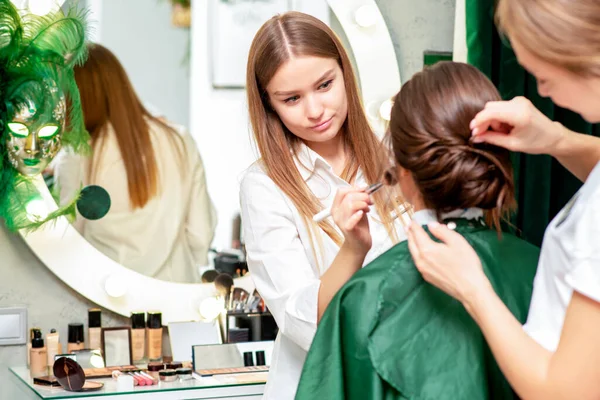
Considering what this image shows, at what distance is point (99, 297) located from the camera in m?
2.00

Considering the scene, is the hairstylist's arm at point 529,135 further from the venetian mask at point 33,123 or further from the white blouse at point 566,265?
the venetian mask at point 33,123

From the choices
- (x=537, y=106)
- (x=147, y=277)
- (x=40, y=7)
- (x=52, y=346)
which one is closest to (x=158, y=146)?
(x=147, y=277)

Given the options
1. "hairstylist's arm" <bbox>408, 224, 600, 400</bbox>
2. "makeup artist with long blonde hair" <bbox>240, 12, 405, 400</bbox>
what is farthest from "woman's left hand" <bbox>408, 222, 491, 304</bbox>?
"makeup artist with long blonde hair" <bbox>240, 12, 405, 400</bbox>

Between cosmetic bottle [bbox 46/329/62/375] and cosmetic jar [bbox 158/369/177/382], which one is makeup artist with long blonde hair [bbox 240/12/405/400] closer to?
cosmetic jar [bbox 158/369/177/382]

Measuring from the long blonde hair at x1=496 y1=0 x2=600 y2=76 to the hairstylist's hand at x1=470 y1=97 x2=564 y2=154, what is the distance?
0.11 m

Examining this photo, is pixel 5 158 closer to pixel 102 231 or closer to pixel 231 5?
pixel 102 231

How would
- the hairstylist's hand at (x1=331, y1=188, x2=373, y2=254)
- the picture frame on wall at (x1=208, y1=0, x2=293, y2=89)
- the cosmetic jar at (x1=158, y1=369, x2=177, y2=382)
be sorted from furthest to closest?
the picture frame on wall at (x1=208, y1=0, x2=293, y2=89) → the cosmetic jar at (x1=158, y1=369, x2=177, y2=382) → the hairstylist's hand at (x1=331, y1=188, x2=373, y2=254)

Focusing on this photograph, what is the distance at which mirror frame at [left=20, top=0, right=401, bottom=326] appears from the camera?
1.95 metres

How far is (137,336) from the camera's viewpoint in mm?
1992

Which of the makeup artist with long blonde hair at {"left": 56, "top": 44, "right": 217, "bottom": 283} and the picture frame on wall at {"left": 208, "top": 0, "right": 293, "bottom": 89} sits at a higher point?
the picture frame on wall at {"left": 208, "top": 0, "right": 293, "bottom": 89}

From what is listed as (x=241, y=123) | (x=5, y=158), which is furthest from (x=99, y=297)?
(x=241, y=123)

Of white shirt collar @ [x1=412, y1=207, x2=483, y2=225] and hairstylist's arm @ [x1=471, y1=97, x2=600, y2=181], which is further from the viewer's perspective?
white shirt collar @ [x1=412, y1=207, x2=483, y2=225]

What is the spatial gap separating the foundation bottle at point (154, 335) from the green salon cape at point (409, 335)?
3.20 feet

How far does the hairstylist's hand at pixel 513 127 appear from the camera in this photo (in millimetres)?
980
